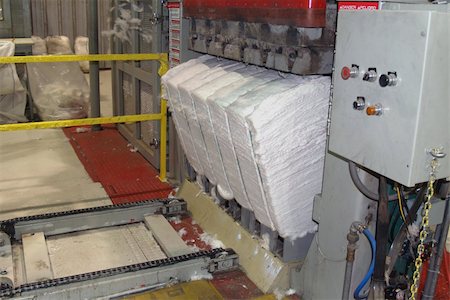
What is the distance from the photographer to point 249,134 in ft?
6.59

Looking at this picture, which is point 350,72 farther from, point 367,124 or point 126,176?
point 126,176

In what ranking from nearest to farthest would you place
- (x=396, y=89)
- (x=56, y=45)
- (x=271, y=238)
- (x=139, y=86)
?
(x=396, y=89) < (x=271, y=238) < (x=139, y=86) < (x=56, y=45)

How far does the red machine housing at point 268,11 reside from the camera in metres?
1.90

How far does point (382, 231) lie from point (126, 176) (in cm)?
253

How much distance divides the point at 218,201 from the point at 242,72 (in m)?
0.82

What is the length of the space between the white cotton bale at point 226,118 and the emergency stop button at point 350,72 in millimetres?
536

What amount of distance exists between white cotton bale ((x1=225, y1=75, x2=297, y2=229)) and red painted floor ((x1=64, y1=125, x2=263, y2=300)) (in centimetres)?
38

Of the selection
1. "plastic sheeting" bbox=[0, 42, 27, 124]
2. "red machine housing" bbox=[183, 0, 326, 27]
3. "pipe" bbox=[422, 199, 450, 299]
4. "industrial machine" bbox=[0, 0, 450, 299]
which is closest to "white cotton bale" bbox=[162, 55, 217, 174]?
"industrial machine" bbox=[0, 0, 450, 299]

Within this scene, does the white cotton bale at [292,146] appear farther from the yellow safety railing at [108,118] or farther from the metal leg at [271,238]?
the yellow safety railing at [108,118]

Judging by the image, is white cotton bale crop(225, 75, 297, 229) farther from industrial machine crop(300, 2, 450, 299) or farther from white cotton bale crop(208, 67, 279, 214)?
industrial machine crop(300, 2, 450, 299)

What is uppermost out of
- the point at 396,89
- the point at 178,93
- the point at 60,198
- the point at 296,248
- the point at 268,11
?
the point at 268,11

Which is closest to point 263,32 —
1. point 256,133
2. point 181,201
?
point 256,133

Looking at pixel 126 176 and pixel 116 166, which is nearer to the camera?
pixel 126 176

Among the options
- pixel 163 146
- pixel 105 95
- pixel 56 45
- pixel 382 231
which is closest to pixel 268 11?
pixel 382 231
